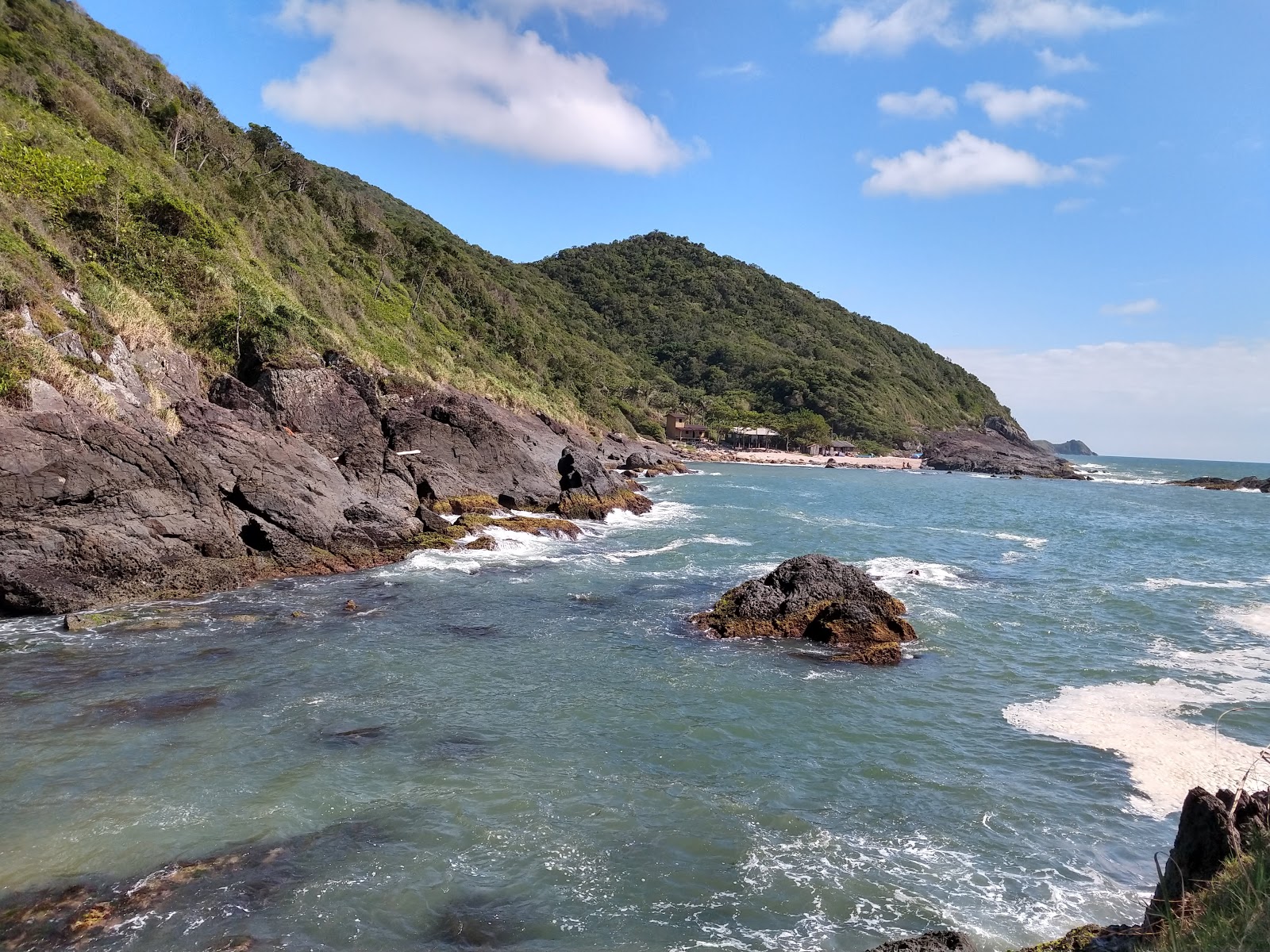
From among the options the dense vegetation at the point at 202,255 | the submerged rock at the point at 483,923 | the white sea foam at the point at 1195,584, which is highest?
the dense vegetation at the point at 202,255

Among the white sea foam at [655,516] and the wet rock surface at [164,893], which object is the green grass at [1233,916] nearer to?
the wet rock surface at [164,893]

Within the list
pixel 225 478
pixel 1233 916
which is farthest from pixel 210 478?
pixel 1233 916

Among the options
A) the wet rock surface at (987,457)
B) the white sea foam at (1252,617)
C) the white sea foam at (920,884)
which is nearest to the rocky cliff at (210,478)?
the white sea foam at (920,884)

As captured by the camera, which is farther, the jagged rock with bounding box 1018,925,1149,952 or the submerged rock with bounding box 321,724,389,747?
the submerged rock with bounding box 321,724,389,747

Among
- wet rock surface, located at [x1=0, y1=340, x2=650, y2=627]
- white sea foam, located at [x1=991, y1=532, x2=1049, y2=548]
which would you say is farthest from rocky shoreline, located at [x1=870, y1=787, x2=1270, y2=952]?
white sea foam, located at [x1=991, y1=532, x2=1049, y2=548]

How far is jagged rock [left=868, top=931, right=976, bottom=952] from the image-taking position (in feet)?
20.0

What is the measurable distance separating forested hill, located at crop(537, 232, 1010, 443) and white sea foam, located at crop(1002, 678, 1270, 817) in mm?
118510

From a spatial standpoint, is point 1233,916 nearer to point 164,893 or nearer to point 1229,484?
point 164,893

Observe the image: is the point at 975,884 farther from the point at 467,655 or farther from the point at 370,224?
the point at 370,224

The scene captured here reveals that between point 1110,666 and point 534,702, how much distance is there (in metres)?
13.4

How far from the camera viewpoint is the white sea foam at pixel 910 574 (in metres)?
24.5

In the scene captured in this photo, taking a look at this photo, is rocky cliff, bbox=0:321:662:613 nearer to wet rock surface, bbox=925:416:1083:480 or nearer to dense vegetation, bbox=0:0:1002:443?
dense vegetation, bbox=0:0:1002:443

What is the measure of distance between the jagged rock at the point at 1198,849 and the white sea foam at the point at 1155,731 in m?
5.13

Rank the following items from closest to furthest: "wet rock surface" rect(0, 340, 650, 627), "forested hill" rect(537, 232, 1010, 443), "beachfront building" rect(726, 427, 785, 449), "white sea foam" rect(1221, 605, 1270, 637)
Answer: "wet rock surface" rect(0, 340, 650, 627)
"white sea foam" rect(1221, 605, 1270, 637)
"beachfront building" rect(726, 427, 785, 449)
"forested hill" rect(537, 232, 1010, 443)
